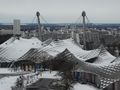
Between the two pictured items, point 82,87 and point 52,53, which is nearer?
point 82,87

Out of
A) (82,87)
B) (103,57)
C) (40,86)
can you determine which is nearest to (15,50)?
(103,57)

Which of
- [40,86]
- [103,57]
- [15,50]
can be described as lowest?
[103,57]

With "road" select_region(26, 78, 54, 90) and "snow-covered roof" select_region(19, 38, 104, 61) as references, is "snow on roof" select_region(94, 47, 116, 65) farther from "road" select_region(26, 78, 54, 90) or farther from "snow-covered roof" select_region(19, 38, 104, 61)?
"road" select_region(26, 78, 54, 90)

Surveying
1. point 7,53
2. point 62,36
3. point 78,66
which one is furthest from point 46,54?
point 62,36

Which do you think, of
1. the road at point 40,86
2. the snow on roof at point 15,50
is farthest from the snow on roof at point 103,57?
the road at point 40,86

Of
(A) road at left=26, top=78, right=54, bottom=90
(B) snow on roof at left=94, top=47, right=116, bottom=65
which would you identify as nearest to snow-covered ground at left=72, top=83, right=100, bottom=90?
(A) road at left=26, top=78, right=54, bottom=90

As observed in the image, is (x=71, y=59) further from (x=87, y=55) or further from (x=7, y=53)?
(x=7, y=53)

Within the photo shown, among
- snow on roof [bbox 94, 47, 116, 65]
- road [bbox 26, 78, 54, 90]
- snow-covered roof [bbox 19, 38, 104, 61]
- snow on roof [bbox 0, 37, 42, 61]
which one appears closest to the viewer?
road [bbox 26, 78, 54, 90]

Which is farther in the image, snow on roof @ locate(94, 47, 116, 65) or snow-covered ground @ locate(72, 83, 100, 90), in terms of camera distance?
snow on roof @ locate(94, 47, 116, 65)

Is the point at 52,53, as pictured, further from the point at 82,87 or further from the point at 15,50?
the point at 82,87

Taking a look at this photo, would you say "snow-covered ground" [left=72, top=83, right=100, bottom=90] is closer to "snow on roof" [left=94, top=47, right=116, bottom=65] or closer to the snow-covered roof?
"snow on roof" [left=94, top=47, right=116, bottom=65]

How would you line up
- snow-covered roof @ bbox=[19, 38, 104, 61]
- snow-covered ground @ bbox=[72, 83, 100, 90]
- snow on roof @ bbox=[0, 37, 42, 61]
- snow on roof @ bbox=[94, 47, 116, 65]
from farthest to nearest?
snow on roof @ bbox=[0, 37, 42, 61]
snow-covered roof @ bbox=[19, 38, 104, 61]
snow on roof @ bbox=[94, 47, 116, 65]
snow-covered ground @ bbox=[72, 83, 100, 90]

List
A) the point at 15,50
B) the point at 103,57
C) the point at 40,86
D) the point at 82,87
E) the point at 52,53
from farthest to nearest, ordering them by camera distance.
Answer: the point at 15,50, the point at 52,53, the point at 103,57, the point at 82,87, the point at 40,86

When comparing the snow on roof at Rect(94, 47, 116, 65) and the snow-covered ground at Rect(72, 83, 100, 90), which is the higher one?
the snow on roof at Rect(94, 47, 116, 65)
